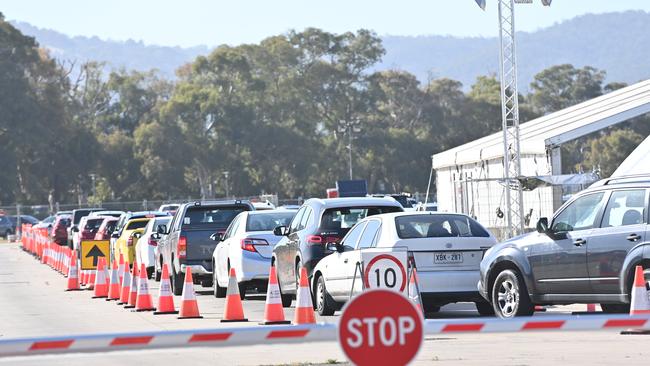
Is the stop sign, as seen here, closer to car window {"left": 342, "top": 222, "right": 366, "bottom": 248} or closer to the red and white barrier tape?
the red and white barrier tape

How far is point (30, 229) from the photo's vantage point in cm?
6041

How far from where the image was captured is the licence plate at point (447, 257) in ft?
58.7

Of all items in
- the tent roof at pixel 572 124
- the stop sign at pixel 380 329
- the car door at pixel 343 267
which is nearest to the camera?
the stop sign at pixel 380 329

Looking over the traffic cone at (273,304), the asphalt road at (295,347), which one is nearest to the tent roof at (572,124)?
the asphalt road at (295,347)

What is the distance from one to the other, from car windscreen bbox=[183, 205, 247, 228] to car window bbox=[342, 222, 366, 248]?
8092mm

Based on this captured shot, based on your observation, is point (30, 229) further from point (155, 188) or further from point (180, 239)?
point (155, 188)

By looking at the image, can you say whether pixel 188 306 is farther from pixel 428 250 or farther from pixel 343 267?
pixel 428 250

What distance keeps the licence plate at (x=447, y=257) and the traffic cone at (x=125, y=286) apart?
20.9 feet

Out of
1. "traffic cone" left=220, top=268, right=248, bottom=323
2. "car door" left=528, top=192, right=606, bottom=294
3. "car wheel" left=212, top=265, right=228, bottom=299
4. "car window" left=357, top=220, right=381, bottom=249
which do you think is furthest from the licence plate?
"car wheel" left=212, top=265, right=228, bottom=299

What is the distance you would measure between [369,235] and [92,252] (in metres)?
11.4

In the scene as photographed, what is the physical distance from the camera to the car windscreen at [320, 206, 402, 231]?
2006 cm

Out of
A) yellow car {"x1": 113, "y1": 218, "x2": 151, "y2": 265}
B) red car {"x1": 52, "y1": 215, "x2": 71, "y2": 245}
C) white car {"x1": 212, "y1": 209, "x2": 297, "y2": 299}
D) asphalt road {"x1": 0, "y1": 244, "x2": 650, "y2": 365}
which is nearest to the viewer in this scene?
asphalt road {"x1": 0, "y1": 244, "x2": 650, "y2": 365}

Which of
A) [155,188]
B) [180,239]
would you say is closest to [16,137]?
[155,188]

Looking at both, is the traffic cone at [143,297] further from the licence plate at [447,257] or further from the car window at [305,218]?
the licence plate at [447,257]
